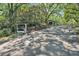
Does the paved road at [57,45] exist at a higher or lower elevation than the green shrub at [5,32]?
lower

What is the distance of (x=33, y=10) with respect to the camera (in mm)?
2145

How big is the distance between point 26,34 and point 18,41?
0.11 metres

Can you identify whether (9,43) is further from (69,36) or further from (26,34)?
(69,36)

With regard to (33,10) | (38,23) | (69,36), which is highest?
(33,10)

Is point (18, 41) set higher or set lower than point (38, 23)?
lower

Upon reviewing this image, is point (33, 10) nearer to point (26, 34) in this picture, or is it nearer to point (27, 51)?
point (26, 34)

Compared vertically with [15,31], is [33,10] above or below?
above

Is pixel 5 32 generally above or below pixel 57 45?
above

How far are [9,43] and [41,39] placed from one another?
0.34m

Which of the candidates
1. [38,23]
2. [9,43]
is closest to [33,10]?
[38,23]

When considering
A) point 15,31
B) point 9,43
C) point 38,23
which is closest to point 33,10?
point 38,23

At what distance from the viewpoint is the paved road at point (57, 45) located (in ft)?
6.93

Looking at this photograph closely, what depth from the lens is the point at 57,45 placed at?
214 cm

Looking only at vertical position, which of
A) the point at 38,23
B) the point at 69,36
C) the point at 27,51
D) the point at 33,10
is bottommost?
the point at 27,51
